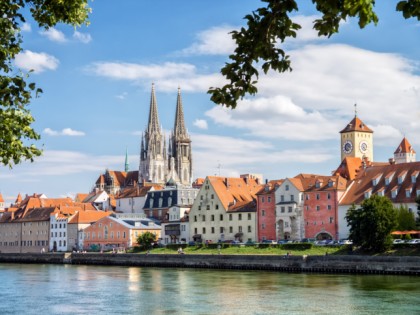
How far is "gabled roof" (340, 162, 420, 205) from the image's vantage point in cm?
8050

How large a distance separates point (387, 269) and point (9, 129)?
51547 mm

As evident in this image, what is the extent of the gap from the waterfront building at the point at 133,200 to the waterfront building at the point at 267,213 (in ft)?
141

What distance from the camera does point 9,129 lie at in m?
16.4

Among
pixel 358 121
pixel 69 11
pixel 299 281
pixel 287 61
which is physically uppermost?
pixel 358 121

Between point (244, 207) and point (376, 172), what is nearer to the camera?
point (376, 172)

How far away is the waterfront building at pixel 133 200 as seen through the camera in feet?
442

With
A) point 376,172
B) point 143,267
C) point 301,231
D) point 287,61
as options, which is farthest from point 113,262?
point 287,61

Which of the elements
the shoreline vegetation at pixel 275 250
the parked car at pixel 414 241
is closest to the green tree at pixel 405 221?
the parked car at pixel 414 241

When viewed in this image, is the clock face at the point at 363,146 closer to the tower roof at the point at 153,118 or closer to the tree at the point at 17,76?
the tower roof at the point at 153,118

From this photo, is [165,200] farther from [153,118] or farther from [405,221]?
[153,118]

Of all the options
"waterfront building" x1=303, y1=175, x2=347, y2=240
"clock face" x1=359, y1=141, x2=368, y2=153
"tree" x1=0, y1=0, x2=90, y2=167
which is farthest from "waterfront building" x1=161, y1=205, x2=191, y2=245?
"tree" x1=0, y1=0, x2=90, y2=167

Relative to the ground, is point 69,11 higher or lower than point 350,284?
higher

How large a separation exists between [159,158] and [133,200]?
2178 inches

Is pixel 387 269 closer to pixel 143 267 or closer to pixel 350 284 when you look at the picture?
pixel 350 284
